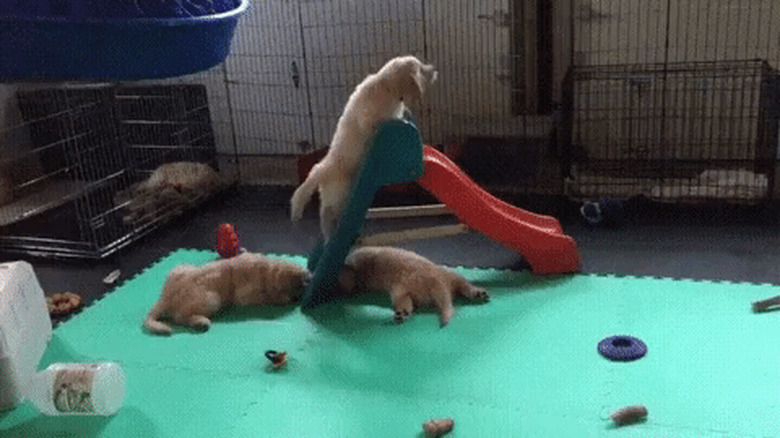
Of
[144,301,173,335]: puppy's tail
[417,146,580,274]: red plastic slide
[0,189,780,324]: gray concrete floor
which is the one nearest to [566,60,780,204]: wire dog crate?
[0,189,780,324]: gray concrete floor

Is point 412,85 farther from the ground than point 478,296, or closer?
farther from the ground

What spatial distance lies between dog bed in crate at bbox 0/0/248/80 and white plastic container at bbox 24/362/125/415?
133 centimetres

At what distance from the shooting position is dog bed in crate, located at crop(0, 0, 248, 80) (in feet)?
3.12

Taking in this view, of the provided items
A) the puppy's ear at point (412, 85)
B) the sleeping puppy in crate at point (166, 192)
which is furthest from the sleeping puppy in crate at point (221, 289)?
the sleeping puppy in crate at point (166, 192)

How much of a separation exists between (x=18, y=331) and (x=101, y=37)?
165 centimetres

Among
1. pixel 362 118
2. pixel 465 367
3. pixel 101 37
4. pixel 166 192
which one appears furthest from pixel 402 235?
pixel 101 37

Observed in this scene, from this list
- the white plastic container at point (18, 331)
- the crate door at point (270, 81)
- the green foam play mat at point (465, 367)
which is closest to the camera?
the green foam play mat at point (465, 367)

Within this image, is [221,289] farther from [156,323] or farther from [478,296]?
[478,296]

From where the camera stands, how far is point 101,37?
1001mm

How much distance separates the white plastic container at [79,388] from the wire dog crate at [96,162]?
1.38 metres

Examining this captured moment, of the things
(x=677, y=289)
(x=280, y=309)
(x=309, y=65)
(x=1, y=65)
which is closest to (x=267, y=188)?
(x=309, y=65)

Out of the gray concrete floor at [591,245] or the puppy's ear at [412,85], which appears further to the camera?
the gray concrete floor at [591,245]

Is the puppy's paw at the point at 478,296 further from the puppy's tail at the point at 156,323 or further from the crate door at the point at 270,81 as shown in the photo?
the crate door at the point at 270,81

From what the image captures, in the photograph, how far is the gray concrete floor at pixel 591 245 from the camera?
3.00 m
